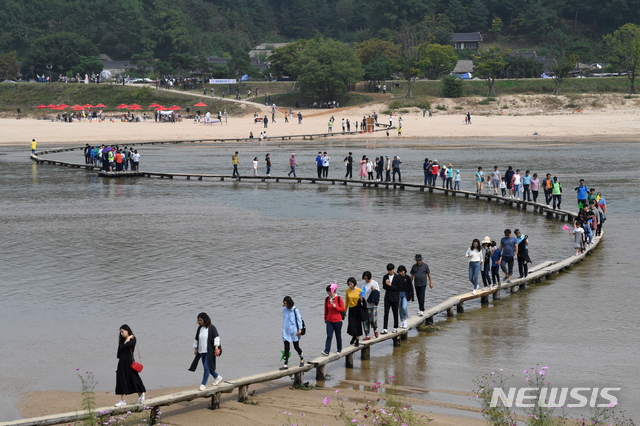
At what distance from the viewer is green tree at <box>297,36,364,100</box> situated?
97.0 metres

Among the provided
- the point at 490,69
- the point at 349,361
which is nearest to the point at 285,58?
the point at 490,69

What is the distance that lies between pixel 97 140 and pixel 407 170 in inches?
1417

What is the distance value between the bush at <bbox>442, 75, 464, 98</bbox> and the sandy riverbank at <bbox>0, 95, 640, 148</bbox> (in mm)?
5969

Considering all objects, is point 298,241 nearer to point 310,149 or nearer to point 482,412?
point 482,412

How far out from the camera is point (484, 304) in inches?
752

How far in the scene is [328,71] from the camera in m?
97.1

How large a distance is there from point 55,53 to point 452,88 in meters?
66.4

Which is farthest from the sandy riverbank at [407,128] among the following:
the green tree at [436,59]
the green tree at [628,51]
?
the green tree at [436,59]

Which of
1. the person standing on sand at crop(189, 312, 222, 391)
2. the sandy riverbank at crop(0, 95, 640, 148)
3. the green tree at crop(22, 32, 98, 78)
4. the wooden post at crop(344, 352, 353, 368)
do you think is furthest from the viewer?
the green tree at crop(22, 32, 98, 78)

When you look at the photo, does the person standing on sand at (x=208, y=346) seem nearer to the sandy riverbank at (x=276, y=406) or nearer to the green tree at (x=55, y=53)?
the sandy riverbank at (x=276, y=406)

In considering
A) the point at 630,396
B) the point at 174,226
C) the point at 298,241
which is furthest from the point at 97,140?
the point at 630,396

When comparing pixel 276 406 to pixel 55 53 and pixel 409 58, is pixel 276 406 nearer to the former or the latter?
pixel 409 58

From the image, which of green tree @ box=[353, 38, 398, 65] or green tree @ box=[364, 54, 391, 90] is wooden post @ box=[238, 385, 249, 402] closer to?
green tree @ box=[364, 54, 391, 90]

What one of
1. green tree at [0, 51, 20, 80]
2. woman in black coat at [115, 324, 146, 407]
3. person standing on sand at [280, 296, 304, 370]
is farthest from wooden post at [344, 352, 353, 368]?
green tree at [0, 51, 20, 80]
